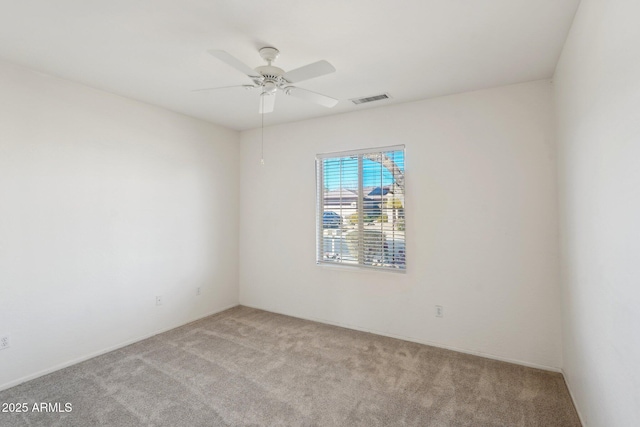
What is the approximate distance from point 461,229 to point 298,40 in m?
2.33

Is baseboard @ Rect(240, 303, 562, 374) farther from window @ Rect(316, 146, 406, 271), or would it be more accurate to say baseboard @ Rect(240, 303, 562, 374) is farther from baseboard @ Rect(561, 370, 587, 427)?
window @ Rect(316, 146, 406, 271)

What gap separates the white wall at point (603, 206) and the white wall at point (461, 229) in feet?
1.44

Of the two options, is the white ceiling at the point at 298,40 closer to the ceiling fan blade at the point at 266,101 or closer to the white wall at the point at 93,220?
the ceiling fan blade at the point at 266,101

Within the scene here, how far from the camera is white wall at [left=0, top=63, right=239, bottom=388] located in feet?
8.30

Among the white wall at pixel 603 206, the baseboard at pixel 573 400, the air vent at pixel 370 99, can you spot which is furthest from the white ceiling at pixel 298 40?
the baseboard at pixel 573 400

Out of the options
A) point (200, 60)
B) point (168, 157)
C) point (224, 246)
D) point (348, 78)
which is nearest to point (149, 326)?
point (224, 246)

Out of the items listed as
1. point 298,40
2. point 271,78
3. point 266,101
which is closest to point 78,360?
point 266,101

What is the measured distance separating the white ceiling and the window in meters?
0.90

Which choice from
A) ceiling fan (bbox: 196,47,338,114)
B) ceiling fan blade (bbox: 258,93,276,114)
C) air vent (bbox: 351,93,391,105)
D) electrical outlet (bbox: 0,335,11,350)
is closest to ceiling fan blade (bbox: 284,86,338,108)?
ceiling fan (bbox: 196,47,338,114)

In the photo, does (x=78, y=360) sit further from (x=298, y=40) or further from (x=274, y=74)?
(x=298, y=40)

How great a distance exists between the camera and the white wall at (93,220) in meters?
2.53

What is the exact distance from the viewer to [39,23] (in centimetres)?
197

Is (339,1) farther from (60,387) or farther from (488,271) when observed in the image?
(60,387)

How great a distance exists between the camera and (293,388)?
8.01 ft
